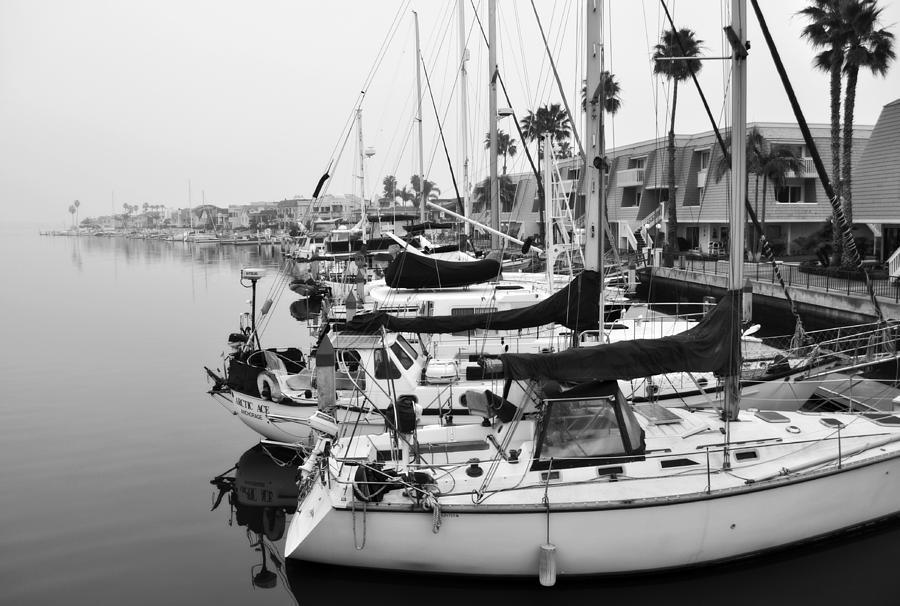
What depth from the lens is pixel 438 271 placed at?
19.2 meters

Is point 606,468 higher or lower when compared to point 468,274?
lower

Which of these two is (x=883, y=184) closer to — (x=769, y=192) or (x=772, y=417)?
(x=769, y=192)

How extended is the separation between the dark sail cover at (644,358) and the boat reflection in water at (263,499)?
5282mm

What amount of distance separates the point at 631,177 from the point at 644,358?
4565 centimetres

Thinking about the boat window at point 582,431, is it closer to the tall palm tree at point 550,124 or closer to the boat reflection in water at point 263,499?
the boat reflection in water at point 263,499

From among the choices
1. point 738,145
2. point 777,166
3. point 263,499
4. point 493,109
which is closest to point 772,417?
point 738,145

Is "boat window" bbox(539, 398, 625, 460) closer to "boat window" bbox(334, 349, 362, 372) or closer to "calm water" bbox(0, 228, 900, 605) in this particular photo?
"calm water" bbox(0, 228, 900, 605)

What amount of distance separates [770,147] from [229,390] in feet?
119

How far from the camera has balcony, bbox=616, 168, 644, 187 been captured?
5244 cm

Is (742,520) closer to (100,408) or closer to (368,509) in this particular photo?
(368,509)

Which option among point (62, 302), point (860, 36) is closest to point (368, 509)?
point (860, 36)

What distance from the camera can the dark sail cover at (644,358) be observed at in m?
10.1

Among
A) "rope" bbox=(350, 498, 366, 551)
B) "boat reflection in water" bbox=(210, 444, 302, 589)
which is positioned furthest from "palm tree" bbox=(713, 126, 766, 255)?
"rope" bbox=(350, 498, 366, 551)

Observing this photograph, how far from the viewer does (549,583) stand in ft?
30.7
